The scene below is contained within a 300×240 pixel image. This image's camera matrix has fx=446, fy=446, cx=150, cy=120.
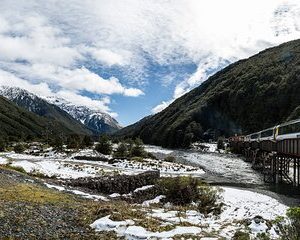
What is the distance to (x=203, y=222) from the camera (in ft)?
86.3

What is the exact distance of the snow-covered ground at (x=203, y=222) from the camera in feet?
71.7

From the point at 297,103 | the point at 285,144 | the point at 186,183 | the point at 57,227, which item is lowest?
the point at 57,227

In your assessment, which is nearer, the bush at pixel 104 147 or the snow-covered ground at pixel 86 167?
the snow-covered ground at pixel 86 167

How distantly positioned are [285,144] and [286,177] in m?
7.08

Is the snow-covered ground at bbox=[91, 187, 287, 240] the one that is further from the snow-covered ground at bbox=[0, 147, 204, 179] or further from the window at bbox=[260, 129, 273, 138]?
the window at bbox=[260, 129, 273, 138]

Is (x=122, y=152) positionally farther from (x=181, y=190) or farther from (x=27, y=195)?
(x=27, y=195)

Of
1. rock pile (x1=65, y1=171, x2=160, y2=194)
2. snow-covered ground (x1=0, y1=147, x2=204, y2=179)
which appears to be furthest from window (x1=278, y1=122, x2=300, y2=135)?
rock pile (x1=65, y1=171, x2=160, y2=194)

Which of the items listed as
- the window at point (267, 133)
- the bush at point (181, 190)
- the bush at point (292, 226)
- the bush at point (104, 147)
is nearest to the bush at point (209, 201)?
the bush at point (181, 190)

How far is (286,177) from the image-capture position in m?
69.4

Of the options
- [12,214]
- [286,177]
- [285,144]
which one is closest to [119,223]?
[12,214]

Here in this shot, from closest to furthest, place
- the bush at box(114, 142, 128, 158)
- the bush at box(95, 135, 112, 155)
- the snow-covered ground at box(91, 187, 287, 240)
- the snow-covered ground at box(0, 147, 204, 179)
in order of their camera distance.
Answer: the snow-covered ground at box(91, 187, 287, 240)
the snow-covered ground at box(0, 147, 204, 179)
the bush at box(114, 142, 128, 158)
the bush at box(95, 135, 112, 155)

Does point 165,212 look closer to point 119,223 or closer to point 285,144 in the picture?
point 119,223

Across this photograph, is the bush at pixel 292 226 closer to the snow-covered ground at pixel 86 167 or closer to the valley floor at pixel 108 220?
the valley floor at pixel 108 220

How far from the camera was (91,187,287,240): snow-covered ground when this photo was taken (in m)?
21.9
